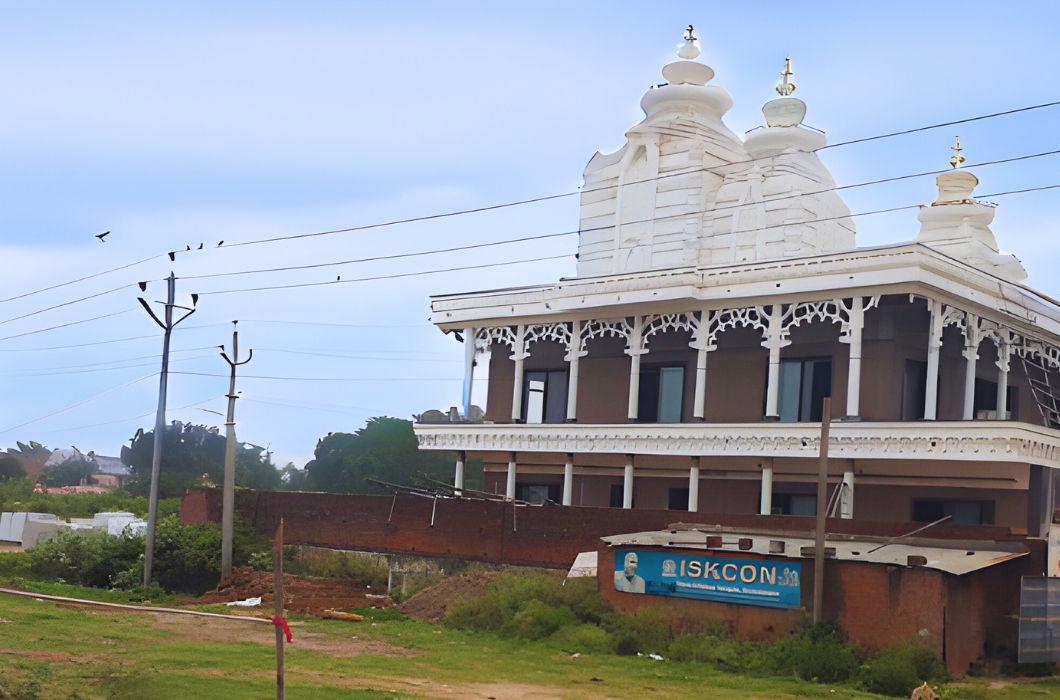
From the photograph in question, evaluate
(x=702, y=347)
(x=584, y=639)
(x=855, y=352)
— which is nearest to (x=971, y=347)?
(x=855, y=352)

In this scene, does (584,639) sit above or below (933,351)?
below

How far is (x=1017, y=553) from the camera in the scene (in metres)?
20.3

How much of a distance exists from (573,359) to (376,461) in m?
35.4

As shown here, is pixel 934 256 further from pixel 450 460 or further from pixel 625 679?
pixel 450 460

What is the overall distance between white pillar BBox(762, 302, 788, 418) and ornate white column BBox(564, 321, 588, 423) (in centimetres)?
603

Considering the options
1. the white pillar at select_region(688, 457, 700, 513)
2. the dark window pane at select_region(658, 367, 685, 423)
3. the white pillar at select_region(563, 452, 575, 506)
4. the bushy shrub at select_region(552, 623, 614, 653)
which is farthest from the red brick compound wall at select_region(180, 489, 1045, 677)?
the dark window pane at select_region(658, 367, 685, 423)

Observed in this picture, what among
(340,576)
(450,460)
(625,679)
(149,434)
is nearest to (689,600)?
(625,679)

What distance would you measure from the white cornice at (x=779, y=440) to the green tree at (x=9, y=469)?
50.4m

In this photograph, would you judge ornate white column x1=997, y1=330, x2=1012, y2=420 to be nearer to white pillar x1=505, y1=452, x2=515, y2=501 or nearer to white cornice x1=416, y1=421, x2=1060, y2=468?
white cornice x1=416, y1=421, x2=1060, y2=468

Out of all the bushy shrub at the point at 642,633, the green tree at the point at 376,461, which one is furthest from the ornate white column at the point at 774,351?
the green tree at the point at 376,461

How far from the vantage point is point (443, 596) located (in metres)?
26.4

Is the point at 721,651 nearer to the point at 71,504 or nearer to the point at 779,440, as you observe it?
the point at 779,440

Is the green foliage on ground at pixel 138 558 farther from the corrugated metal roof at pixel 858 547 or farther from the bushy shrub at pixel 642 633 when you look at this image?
the bushy shrub at pixel 642 633

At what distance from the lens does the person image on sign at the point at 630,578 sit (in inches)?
882
